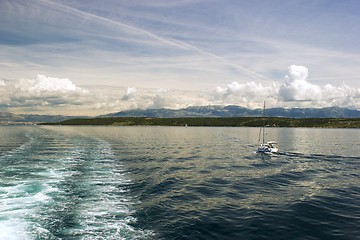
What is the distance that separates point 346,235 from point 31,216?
88.1 ft

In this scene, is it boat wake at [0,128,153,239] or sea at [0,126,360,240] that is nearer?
boat wake at [0,128,153,239]

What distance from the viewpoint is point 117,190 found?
1171 inches

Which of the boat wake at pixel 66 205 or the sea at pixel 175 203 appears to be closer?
the boat wake at pixel 66 205

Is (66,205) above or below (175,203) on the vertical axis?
above

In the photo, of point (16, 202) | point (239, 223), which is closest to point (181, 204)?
point (239, 223)

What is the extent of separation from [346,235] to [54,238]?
22.6 meters

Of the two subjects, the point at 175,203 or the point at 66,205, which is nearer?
the point at 66,205

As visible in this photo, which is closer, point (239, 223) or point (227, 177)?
point (239, 223)

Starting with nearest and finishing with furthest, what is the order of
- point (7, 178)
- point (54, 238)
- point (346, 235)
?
point (54, 238) < point (346, 235) < point (7, 178)

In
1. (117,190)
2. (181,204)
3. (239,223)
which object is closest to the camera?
(239,223)

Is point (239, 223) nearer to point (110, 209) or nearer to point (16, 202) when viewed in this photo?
point (110, 209)

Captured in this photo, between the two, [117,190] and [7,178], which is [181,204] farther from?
[7,178]

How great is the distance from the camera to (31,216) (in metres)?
20.7

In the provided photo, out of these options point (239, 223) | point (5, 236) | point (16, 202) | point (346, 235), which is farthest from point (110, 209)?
point (346, 235)
